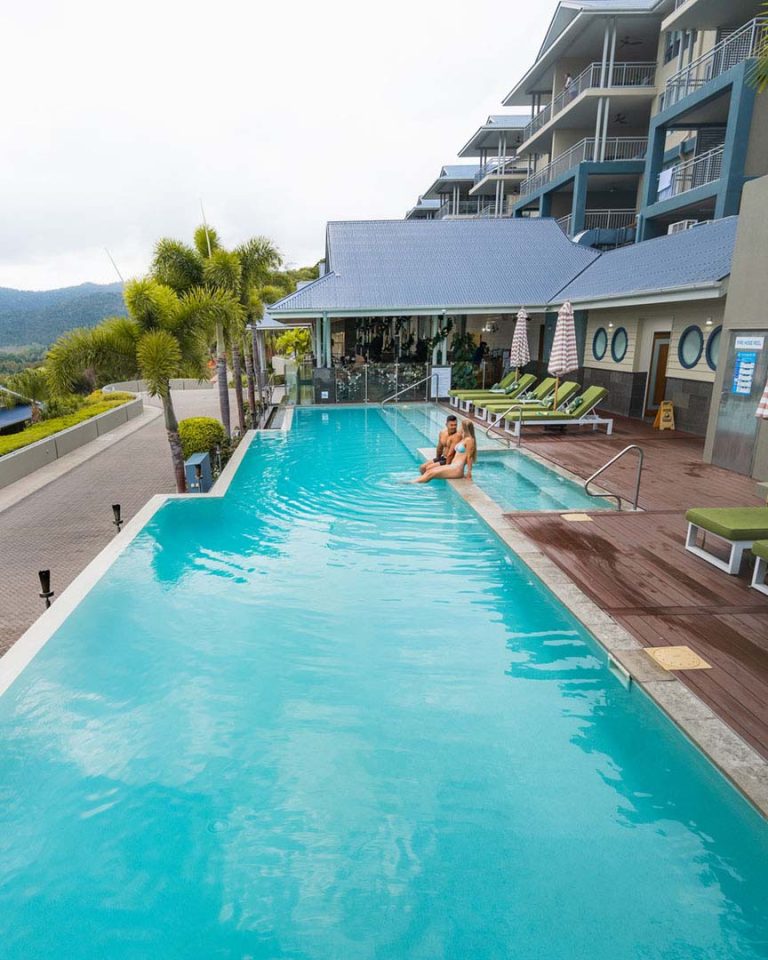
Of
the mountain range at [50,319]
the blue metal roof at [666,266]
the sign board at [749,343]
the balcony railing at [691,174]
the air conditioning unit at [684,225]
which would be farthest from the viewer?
the mountain range at [50,319]

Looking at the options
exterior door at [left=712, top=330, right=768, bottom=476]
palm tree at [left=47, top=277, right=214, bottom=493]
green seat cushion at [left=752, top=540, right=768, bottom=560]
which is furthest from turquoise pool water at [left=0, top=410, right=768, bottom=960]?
exterior door at [left=712, top=330, right=768, bottom=476]

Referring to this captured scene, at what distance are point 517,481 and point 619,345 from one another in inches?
340

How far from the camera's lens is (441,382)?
21156 millimetres

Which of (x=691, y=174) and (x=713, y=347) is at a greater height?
(x=691, y=174)

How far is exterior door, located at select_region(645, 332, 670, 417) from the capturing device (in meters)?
15.3

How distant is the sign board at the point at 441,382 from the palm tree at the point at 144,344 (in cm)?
1088

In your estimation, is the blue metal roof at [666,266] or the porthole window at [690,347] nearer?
the blue metal roof at [666,266]

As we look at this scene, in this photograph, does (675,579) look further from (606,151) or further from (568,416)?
(606,151)

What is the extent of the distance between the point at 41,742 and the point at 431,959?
3217mm

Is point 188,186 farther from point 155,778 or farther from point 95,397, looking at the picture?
point 95,397

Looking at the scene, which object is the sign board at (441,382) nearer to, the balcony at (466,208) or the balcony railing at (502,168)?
the balcony railing at (502,168)

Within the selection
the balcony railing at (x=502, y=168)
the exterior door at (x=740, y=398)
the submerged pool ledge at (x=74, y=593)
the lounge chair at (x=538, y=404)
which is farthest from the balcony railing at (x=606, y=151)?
the submerged pool ledge at (x=74, y=593)

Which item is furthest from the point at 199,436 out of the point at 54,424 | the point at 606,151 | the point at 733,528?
the point at 606,151

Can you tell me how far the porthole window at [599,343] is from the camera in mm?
17812
